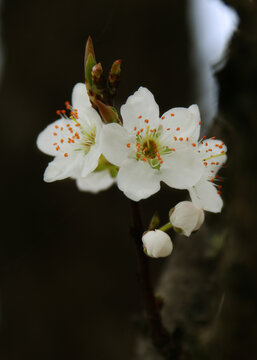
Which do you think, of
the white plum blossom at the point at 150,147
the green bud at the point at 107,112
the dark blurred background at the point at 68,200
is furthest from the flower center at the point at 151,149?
the dark blurred background at the point at 68,200

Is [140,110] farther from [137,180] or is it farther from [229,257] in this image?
[229,257]

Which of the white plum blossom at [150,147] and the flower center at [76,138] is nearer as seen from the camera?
the white plum blossom at [150,147]

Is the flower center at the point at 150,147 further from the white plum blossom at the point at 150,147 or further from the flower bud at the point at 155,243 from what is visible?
the flower bud at the point at 155,243

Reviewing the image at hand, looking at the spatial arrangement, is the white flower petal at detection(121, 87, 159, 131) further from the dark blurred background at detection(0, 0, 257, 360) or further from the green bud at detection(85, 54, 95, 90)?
the dark blurred background at detection(0, 0, 257, 360)

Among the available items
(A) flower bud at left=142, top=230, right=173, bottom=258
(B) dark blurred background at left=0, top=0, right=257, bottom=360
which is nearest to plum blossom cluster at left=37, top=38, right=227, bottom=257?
(A) flower bud at left=142, top=230, right=173, bottom=258

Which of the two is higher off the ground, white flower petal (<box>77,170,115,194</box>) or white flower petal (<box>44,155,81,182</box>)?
white flower petal (<box>44,155,81,182</box>)

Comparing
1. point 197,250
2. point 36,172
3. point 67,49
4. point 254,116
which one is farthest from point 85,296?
point 254,116

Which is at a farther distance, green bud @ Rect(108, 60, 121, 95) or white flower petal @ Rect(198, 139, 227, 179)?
white flower petal @ Rect(198, 139, 227, 179)

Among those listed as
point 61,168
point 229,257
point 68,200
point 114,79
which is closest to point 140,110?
point 114,79
